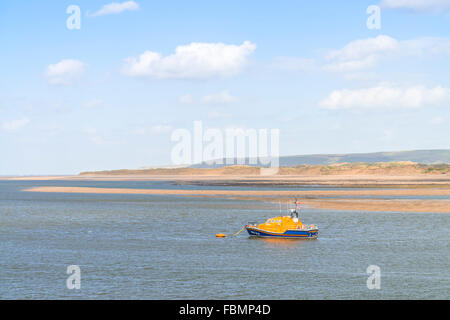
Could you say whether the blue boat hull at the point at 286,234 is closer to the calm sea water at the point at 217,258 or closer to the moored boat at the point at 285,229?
the moored boat at the point at 285,229

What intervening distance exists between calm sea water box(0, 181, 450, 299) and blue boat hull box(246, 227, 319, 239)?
91 centimetres

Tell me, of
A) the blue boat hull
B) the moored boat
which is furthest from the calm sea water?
the moored boat

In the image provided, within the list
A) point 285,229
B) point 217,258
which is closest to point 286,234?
point 285,229

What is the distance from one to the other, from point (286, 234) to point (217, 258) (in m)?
13.1

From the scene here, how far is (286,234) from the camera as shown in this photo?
56500 millimetres

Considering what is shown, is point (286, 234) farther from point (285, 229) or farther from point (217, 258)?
point (217, 258)

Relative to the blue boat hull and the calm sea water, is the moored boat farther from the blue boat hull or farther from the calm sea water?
the calm sea water

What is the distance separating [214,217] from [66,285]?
41481 millimetres

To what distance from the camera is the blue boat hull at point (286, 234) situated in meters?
55.6
